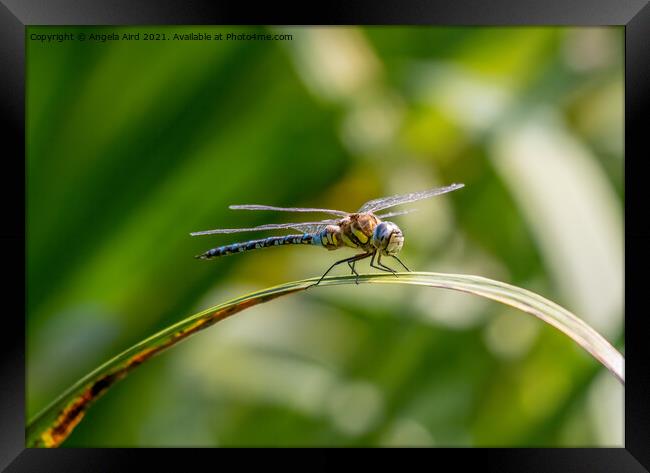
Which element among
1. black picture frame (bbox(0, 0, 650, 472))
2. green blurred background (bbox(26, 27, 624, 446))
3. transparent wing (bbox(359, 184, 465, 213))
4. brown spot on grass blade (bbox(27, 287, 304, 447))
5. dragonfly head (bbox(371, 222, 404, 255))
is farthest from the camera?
transparent wing (bbox(359, 184, 465, 213))

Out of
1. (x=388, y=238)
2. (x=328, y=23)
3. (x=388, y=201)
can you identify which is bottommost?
(x=388, y=238)

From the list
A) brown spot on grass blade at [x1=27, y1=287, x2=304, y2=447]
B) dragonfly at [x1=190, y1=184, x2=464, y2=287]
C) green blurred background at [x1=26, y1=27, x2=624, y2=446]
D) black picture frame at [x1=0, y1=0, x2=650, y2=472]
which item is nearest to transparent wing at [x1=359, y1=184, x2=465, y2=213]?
dragonfly at [x1=190, y1=184, x2=464, y2=287]

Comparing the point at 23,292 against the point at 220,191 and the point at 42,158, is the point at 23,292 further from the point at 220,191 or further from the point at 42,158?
the point at 220,191

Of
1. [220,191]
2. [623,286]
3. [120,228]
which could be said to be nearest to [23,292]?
[120,228]

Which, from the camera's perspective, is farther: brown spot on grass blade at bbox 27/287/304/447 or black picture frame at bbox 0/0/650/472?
black picture frame at bbox 0/0/650/472

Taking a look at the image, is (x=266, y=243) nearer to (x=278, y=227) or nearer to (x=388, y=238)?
(x=278, y=227)

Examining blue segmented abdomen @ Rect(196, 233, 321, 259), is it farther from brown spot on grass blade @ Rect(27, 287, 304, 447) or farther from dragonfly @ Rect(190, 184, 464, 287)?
brown spot on grass blade @ Rect(27, 287, 304, 447)

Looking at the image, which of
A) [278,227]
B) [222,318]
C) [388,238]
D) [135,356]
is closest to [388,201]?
[388,238]

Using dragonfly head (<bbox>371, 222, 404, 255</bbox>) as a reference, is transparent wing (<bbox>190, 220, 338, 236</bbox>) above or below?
above
